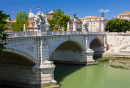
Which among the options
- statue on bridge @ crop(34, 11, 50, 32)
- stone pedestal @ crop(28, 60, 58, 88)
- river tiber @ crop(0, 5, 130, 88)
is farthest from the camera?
statue on bridge @ crop(34, 11, 50, 32)

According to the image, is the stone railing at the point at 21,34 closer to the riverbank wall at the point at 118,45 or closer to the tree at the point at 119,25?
the riverbank wall at the point at 118,45

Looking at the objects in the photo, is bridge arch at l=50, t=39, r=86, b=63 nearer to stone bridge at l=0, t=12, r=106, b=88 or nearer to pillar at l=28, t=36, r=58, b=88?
stone bridge at l=0, t=12, r=106, b=88

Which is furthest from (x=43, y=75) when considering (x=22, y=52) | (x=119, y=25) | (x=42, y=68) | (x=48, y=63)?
(x=119, y=25)

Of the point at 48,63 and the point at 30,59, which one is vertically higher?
the point at 30,59

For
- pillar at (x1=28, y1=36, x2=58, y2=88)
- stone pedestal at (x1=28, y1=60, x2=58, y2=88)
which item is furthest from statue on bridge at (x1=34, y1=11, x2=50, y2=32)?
stone pedestal at (x1=28, y1=60, x2=58, y2=88)

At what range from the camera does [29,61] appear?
15.4 m

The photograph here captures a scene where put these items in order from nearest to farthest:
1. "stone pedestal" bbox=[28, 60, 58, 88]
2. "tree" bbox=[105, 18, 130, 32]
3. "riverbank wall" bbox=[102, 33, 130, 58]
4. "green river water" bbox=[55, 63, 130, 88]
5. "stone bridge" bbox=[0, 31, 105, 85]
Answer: "stone bridge" bbox=[0, 31, 105, 85], "stone pedestal" bbox=[28, 60, 58, 88], "green river water" bbox=[55, 63, 130, 88], "riverbank wall" bbox=[102, 33, 130, 58], "tree" bbox=[105, 18, 130, 32]

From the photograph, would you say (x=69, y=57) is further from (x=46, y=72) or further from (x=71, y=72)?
(x=46, y=72)

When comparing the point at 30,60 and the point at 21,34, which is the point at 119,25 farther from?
the point at 21,34

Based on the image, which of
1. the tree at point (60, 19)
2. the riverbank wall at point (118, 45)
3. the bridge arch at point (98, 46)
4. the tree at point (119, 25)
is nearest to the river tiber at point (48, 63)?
the riverbank wall at point (118, 45)

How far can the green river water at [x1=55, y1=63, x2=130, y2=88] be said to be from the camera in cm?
1756

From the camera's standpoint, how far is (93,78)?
67.3ft

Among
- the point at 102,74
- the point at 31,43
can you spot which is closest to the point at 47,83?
the point at 31,43

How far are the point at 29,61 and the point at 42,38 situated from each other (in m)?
2.22
